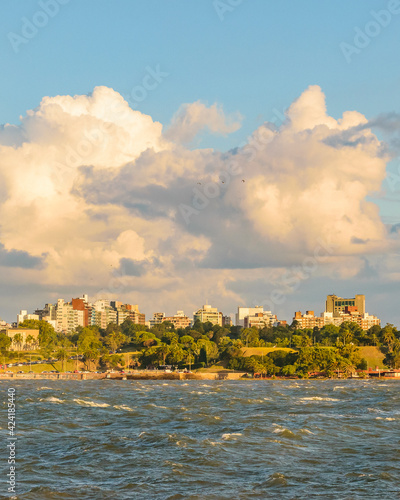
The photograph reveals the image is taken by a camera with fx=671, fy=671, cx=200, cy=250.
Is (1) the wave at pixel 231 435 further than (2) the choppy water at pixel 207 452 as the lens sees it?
Yes

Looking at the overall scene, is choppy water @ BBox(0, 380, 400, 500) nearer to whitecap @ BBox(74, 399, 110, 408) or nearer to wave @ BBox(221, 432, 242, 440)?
wave @ BBox(221, 432, 242, 440)

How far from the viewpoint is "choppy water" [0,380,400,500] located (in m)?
48.8

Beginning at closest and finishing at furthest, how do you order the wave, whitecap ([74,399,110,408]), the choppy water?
1. the choppy water
2. the wave
3. whitecap ([74,399,110,408])

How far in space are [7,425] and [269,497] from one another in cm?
4769

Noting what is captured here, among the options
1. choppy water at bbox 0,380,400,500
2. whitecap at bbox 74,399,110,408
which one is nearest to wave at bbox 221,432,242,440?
choppy water at bbox 0,380,400,500

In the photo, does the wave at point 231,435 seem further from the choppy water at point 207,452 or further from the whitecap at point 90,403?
the whitecap at point 90,403

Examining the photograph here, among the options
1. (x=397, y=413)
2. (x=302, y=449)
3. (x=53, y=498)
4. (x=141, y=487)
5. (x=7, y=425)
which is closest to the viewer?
(x=53, y=498)

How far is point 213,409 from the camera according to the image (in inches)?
4284

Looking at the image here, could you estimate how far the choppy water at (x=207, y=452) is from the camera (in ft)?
160

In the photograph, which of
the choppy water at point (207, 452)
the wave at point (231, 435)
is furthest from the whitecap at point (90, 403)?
the wave at point (231, 435)

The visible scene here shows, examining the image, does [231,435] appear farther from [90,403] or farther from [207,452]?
[90,403]

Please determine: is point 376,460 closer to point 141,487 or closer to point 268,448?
point 268,448

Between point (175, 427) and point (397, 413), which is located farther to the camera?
point (397, 413)

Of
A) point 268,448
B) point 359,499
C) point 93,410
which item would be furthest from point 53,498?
point 93,410
